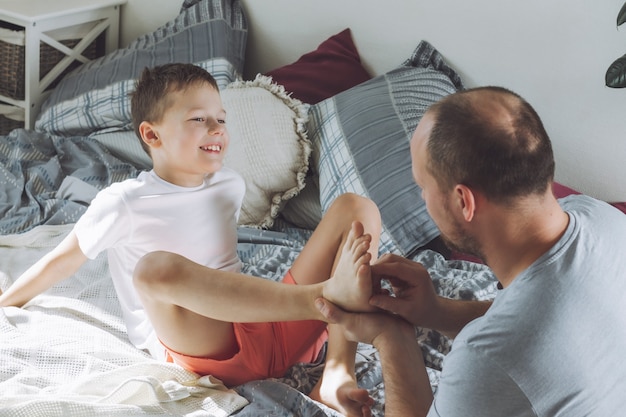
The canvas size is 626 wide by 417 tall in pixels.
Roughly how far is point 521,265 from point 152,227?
0.76m

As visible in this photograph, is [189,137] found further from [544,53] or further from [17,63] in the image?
[17,63]

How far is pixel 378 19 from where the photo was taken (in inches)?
101

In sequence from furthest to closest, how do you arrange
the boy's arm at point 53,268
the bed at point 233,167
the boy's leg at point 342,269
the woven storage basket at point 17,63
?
the woven storage basket at point 17,63 → the boy's arm at point 53,268 → the bed at point 233,167 → the boy's leg at point 342,269

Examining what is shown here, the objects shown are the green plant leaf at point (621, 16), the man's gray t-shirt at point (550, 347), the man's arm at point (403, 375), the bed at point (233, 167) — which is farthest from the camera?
the green plant leaf at point (621, 16)

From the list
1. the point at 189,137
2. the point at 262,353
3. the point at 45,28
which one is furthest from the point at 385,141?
the point at 45,28

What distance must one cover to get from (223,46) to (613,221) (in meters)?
1.68

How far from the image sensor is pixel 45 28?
2.86m

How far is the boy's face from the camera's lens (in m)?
1.73

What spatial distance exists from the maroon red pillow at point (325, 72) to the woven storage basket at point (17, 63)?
31.6 inches

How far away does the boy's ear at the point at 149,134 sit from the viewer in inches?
69.9

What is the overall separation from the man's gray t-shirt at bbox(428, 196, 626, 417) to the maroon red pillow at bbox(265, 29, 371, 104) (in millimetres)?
1422

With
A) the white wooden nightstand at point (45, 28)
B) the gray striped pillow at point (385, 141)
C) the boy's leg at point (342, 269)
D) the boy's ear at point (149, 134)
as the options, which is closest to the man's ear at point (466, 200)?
the boy's leg at point (342, 269)

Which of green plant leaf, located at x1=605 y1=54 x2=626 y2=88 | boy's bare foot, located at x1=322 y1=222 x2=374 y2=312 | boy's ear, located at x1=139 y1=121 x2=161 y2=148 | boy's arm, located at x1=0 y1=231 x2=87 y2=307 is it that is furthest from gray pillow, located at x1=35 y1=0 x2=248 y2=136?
boy's bare foot, located at x1=322 y1=222 x2=374 y2=312

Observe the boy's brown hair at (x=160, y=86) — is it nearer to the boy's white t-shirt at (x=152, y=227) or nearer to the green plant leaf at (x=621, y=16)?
the boy's white t-shirt at (x=152, y=227)
